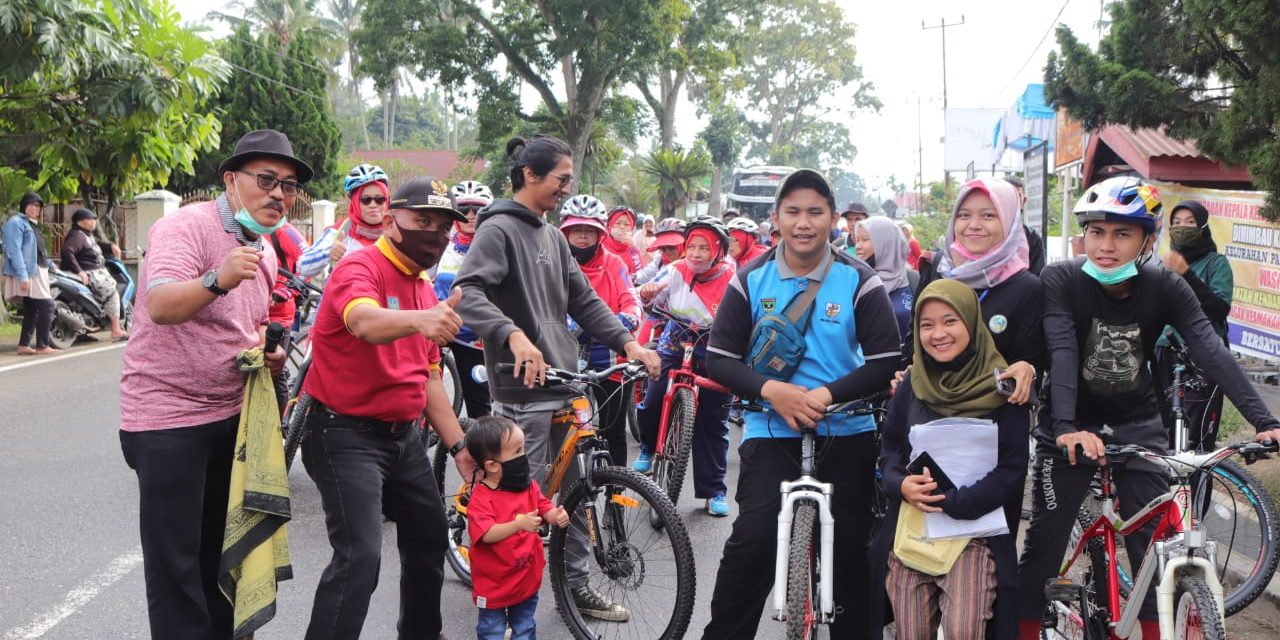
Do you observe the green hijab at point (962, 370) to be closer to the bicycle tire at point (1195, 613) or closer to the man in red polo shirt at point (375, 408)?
the bicycle tire at point (1195, 613)

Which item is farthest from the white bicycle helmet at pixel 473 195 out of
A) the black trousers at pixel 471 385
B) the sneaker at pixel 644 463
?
the sneaker at pixel 644 463

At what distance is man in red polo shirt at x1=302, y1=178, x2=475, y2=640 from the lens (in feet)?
12.8

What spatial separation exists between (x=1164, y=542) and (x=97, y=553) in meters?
5.36

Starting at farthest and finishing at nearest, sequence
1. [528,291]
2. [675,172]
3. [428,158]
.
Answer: [428,158] → [675,172] → [528,291]

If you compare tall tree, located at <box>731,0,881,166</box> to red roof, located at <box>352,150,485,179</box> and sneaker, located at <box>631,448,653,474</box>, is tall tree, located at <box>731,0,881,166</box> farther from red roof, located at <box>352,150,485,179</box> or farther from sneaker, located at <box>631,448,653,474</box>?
sneaker, located at <box>631,448,653,474</box>

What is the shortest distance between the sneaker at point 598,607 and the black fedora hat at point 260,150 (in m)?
2.26

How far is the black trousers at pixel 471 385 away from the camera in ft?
22.6

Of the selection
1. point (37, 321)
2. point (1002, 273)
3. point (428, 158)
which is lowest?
point (37, 321)

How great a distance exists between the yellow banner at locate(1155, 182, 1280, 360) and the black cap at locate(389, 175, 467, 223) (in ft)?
32.5

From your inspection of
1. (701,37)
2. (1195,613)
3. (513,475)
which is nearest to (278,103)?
(701,37)

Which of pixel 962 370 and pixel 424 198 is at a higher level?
pixel 424 198

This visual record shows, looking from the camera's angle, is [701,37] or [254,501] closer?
[254,501]

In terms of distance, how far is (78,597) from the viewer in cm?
554

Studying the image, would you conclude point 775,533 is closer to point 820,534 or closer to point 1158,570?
point 820,534
